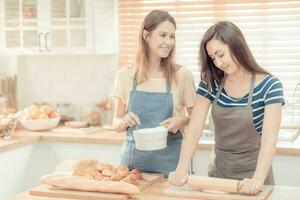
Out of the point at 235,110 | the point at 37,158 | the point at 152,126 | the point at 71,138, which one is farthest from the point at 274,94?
the point at 37,158

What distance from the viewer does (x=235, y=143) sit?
229 centimetres

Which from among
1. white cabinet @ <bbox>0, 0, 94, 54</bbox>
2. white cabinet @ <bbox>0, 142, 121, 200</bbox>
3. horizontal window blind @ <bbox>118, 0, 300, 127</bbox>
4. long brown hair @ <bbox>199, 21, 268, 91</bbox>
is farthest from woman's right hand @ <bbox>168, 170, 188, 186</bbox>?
white cabinet @ <bbox>0, 0, 94, 54</bbox>

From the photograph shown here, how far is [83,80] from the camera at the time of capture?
398 centimetres

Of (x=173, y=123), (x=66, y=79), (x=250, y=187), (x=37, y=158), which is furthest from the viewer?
(x=66, y=79)

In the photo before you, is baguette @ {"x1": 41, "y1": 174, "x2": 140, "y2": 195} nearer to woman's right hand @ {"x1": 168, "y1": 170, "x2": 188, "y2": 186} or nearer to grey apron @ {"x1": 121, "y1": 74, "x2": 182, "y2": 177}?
woman's right hand @ {"x1": 168, "y1": 170, "x2": 188, "y2": 186}

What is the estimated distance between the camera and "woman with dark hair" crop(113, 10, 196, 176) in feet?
8.09

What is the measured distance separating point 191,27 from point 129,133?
4.29 feet

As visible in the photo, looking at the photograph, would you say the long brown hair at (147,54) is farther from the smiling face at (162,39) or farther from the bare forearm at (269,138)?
the bare forearm at (269,138)

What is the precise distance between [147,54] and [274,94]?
2.34 feet

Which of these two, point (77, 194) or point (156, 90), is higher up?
point (156, 90)

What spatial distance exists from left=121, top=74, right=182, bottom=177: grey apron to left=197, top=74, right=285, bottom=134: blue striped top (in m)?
0.28

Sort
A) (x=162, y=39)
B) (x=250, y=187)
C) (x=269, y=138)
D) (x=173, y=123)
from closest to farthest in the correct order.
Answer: (x=250, y=187), (x=269, y=138), (x=173, y=123), (x=162, y=39)

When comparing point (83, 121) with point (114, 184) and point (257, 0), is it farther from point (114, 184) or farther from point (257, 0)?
point (114, 184)

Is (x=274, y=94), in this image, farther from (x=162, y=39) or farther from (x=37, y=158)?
(x=37, y=158)
